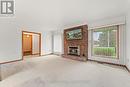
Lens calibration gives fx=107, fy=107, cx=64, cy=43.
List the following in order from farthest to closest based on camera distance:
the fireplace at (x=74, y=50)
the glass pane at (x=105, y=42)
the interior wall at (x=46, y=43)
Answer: the interior wall at (x=46, y=43), the fireplace at (x=74, y=50), the glass pane at (x=105, y=42)

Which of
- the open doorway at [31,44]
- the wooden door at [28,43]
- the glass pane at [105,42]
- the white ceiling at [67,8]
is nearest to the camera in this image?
the white ceiling at [67,8]

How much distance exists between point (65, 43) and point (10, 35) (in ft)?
11.1

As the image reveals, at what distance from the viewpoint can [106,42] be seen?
520 cm

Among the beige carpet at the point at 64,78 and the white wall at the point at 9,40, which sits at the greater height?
the white wall at the point at 9,40

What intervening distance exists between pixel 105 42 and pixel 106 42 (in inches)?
2.3

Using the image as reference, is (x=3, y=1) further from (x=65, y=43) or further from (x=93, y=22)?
(x=65, y=43)

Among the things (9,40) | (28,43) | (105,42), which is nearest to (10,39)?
(9,40)

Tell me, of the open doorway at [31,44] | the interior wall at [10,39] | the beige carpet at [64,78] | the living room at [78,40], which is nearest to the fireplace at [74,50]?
the living room at [78,40]

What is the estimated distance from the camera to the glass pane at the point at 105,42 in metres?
4.88

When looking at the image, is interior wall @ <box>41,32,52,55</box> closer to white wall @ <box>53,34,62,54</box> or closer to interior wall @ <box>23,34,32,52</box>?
white wall @ <box>53,34,62,54</box>

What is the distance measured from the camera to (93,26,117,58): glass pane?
4.88 m

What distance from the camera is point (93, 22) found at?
5438 mm

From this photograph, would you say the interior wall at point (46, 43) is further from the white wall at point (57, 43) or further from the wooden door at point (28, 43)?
the wooden door at point (28, 43)

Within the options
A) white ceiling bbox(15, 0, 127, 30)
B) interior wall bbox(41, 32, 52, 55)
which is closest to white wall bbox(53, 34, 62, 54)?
interior wall bbox(41, 32, 52, 55)
